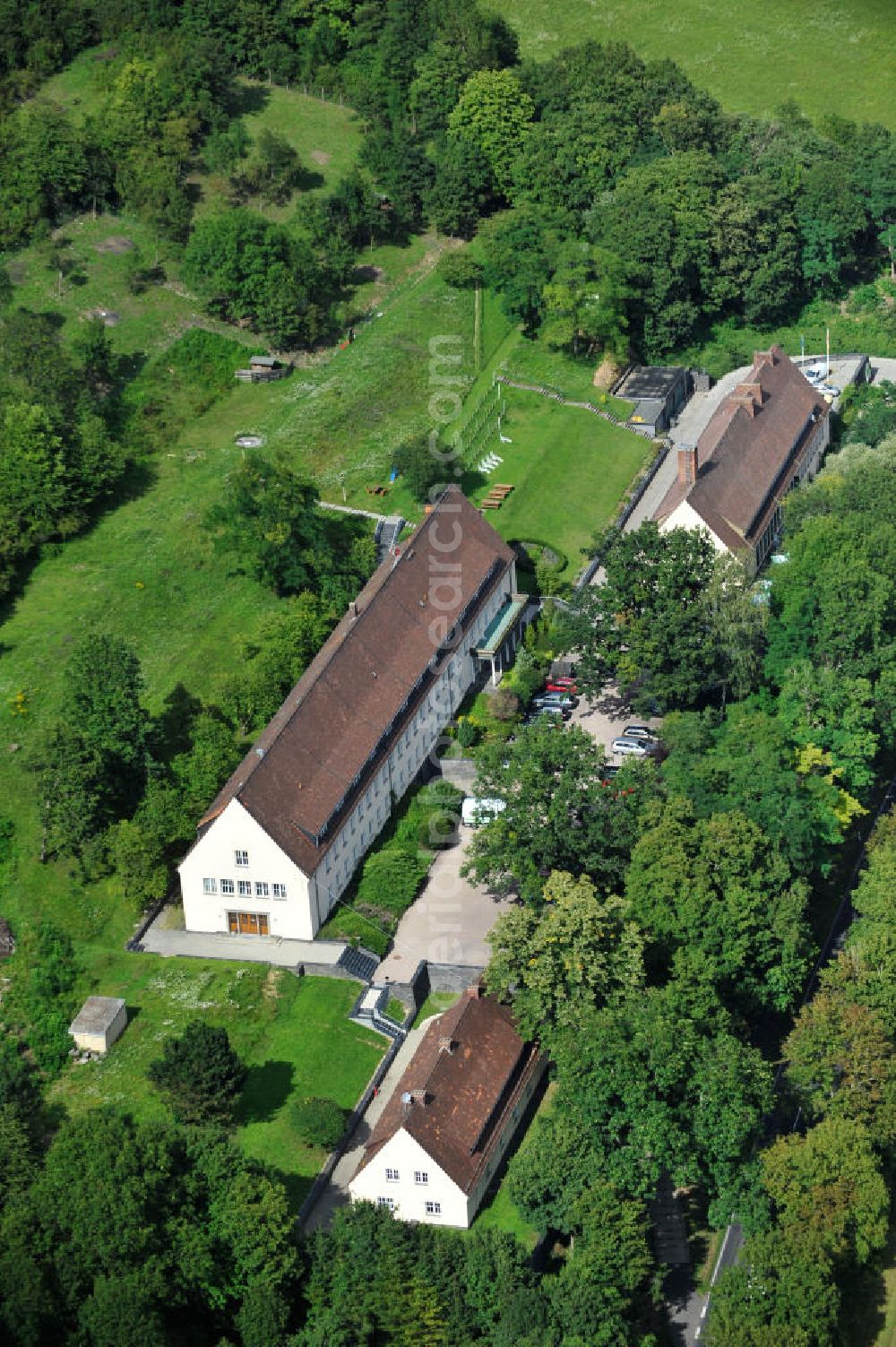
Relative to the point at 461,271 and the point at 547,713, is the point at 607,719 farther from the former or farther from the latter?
the point at 461,271

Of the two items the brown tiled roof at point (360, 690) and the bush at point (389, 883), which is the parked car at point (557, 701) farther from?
the bush at point (389, 883)

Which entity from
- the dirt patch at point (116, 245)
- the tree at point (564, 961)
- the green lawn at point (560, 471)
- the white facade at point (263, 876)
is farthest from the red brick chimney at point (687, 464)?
the dirt patch at point (116, 245)

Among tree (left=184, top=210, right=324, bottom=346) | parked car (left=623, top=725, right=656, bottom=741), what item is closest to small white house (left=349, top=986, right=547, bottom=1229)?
parked car (left=623, top=725, right=656, bottom=741)

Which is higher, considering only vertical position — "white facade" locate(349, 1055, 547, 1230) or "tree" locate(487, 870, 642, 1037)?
"tree" locate(487, 870, 642, 1037)

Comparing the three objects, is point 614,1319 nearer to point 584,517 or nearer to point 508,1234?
point 508,1234

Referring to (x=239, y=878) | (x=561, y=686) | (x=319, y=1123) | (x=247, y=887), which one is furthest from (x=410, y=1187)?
(x=561, y=686)

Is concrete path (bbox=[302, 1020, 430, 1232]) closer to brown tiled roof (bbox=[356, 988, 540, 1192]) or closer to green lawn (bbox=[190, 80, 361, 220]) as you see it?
brown tiled roof (bbox=[356, 988, 540, 1192])
